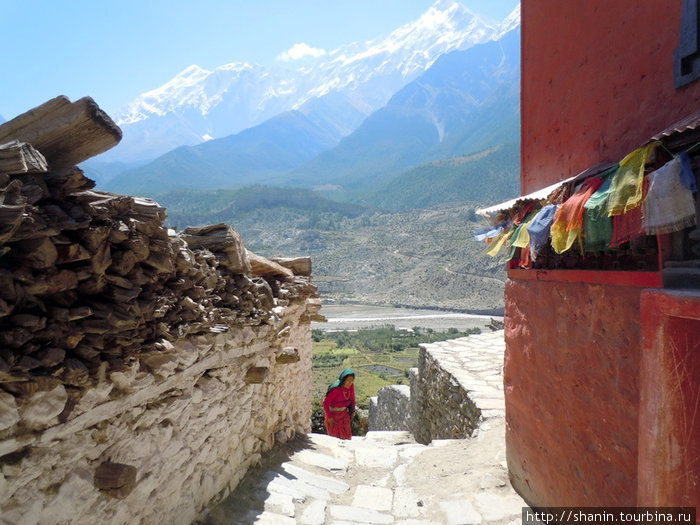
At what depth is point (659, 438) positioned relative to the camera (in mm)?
2422

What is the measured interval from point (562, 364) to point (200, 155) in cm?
15171

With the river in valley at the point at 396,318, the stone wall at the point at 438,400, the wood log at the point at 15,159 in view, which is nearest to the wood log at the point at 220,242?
the wood log at the point at 15,159

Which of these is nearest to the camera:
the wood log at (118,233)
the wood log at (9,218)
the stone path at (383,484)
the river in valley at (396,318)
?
the wood log at (9,218)

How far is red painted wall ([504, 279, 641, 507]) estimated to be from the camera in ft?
9.20

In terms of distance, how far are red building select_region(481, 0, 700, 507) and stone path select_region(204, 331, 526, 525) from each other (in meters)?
0.47

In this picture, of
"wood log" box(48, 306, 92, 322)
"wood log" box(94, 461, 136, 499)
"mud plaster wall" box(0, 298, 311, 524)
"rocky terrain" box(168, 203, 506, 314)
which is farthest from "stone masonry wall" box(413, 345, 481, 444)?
"rocky terrain" box(168, 203, 506, 314)

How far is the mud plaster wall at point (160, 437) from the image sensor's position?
6.87ft

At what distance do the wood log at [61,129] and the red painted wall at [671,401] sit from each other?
118 inches

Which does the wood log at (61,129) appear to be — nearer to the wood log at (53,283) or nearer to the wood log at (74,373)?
the wood log at (53,283)

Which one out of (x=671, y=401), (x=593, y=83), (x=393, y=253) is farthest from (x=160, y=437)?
(x=393, y=253)

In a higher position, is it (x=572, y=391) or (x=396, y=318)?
(x=572, y=391)

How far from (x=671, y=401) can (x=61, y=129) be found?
3.35 metres

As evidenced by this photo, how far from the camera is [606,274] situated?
293cm

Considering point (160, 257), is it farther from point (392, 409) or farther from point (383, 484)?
point (392, 409)
